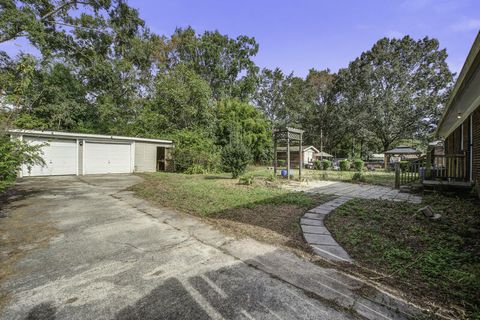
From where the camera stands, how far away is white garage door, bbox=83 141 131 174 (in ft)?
42.2

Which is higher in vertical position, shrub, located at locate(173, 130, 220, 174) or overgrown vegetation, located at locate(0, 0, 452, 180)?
overgrown vegetation, located at locate(0, 0, 452, 180)

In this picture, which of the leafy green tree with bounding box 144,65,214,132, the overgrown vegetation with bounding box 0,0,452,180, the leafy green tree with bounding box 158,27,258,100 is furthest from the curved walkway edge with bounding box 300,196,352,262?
the leafy green tree with bounding box 158,27,258,100

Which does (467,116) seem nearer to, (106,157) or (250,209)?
(250,209)

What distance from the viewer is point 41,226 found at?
3.98 m

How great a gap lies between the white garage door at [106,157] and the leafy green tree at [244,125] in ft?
28.0

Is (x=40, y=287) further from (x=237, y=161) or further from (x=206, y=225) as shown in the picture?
(x=237, y=161)

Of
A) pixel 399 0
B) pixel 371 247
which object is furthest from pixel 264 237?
pixel 399 0

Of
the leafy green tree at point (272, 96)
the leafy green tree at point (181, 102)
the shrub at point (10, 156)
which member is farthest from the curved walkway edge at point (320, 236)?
the leafy green tree at point (272, 96)

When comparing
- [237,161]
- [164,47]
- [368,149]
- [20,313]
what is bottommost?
[20,313]

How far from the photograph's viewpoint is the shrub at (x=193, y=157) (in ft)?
48.3

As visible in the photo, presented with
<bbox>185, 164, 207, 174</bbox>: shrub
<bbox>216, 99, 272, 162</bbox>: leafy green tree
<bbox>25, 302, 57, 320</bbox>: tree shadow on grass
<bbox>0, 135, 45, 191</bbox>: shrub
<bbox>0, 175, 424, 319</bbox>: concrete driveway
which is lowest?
<bbox>25, 302, 57, 320</bbox>: tree shadow on grass

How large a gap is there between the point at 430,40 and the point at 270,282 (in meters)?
32.6

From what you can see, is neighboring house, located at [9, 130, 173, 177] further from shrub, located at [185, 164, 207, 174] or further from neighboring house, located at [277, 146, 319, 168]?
neighboring house, located at [277, 146, 319, 168]

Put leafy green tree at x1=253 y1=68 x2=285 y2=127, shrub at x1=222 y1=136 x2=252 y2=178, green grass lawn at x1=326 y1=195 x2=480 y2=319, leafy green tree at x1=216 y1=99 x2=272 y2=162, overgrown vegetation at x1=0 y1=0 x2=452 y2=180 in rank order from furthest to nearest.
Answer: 1. leafy green tree at x1=253 y1=68 x2=285 y2=127
2. leafy green tree at x1=216 y1=99 x2=272 y2=162
3. overgrown vegetation at x1=0 y1=0 x2=452 y2=180
4. shrub at x1=222 y1=136 x2=252 y2=178
5. green grass lawn at x1=326 y1=195 x2=480 y2=319
